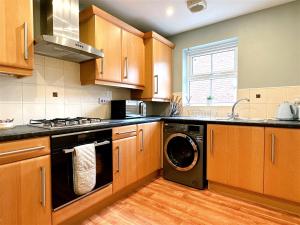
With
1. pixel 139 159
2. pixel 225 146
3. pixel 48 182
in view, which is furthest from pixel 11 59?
pixel 225 146

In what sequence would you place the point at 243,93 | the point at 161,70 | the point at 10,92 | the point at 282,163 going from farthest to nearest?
the point at 161,70 < the point at 243,93 < the point at 282,163 < the point at 10,92

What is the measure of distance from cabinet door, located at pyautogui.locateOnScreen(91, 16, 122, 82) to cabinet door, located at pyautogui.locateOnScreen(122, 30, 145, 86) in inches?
3.8

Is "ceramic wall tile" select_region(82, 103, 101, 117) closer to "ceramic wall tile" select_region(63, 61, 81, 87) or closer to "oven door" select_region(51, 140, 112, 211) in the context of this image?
"ceramic wall tile" select_region(63, 61, 81, 87)

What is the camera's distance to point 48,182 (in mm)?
1312

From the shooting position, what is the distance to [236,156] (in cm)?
200

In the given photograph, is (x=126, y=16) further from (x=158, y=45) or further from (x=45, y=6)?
(x=45, y=6)

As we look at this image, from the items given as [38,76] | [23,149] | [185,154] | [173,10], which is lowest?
[185,154]

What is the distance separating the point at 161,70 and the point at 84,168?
198 cm

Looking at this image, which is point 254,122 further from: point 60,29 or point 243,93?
point 60,29

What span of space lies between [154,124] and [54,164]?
139 centimetres

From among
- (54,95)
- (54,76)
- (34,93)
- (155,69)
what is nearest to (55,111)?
(54,95)

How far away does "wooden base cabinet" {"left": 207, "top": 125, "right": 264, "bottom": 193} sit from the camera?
1.88 metres

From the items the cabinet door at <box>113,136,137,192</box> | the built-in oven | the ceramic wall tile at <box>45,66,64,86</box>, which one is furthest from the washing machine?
the ceramic wall tile at <box>45,66,64,86</box>

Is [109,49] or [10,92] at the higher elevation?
[109,49]
